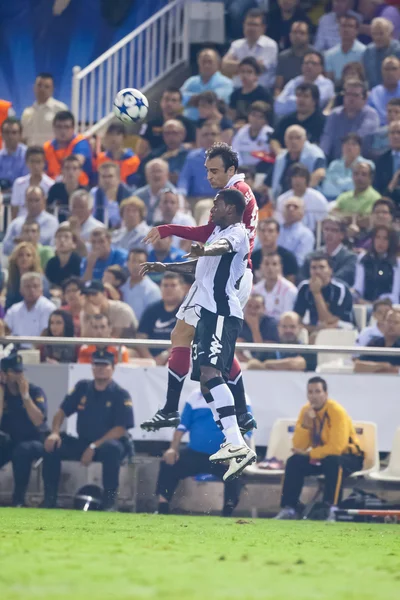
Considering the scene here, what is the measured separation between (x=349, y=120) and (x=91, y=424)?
670cm

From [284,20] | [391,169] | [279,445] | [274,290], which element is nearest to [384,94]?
[391,169]

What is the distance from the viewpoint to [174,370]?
10516 millimetres

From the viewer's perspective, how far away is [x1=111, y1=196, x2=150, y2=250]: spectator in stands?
1577 centimetres

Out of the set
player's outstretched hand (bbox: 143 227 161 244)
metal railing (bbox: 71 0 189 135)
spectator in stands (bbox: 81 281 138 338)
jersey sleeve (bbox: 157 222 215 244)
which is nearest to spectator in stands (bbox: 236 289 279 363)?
spectator in stands (bbox: 81 281 138 338)

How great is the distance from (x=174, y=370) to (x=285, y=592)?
4645 millimetres

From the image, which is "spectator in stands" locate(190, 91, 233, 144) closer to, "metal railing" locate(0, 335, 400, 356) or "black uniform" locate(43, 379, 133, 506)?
"metal railing" locate(0, 335, 400, 356)

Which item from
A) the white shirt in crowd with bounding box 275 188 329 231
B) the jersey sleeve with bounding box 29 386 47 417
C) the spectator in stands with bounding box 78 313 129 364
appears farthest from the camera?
the white shirt in crowd with bounding box 275 188 329 231

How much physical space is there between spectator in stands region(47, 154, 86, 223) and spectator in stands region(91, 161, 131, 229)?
0.34 meters

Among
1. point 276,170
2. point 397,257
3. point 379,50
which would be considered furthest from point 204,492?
point 379,50

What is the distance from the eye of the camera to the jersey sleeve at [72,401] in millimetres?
12805

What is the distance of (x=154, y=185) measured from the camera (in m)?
16.4

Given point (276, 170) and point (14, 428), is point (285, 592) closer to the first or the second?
point (14, 428)

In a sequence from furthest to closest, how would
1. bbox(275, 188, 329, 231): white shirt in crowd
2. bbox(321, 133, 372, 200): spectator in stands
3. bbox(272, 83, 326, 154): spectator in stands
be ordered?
1. bbox(272, 83, 326, 154): spectator in stands
2. bbox(321, 133, 372, 200): spectator in stands
3. bbox(275, 188, 329, 231): white shirt in crowd

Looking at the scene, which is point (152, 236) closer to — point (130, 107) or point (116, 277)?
point (130, 107)
